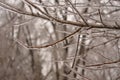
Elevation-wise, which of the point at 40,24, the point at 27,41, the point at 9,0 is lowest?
the point at 27,41

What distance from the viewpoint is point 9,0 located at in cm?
626

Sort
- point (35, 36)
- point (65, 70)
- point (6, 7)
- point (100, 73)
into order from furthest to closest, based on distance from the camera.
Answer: point (35, 36) → point (65, 70) → point (100, 73) → point (6, 7)

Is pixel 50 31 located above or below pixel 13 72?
above

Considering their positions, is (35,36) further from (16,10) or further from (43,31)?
(16,10)

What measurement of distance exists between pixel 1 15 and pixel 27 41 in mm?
857

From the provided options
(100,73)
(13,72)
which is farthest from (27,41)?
(100,73)

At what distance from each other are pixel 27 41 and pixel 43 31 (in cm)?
44

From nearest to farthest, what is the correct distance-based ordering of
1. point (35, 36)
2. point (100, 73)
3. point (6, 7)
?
A: point (6, 7), point (100, 73), point (35, 36)

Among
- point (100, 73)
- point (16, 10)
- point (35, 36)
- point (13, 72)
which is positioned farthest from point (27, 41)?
point (16, 10)

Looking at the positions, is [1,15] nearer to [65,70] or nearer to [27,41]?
[27,41]

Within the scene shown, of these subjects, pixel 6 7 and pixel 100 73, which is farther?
pixel 100 73

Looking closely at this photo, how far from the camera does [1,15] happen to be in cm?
649

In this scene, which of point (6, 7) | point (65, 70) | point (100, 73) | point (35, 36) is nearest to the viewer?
point (6, 7)

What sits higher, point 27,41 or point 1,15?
point 1,15
